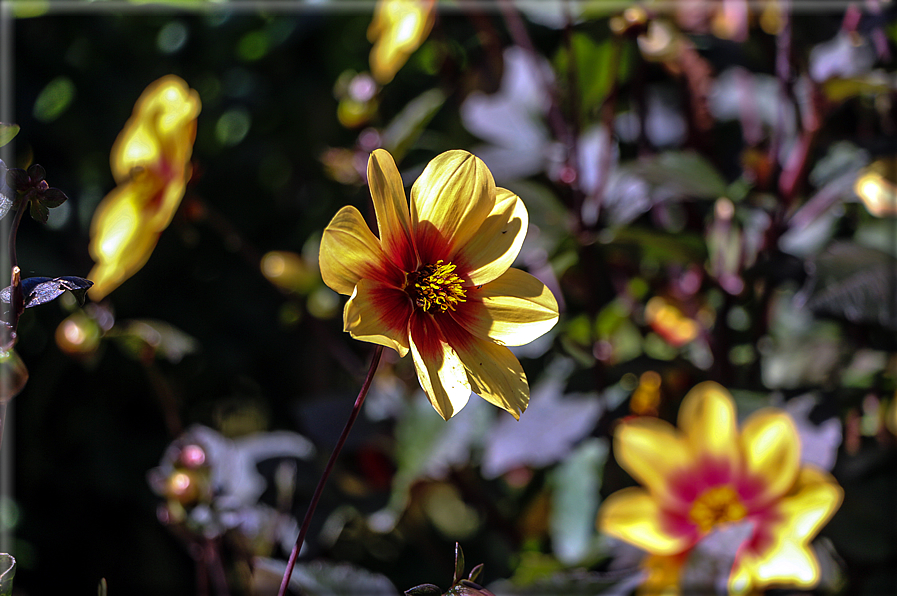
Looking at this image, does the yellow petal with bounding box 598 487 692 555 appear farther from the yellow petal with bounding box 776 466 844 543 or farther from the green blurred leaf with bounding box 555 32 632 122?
the green blurred leaf with bounding box 555 32 632 122

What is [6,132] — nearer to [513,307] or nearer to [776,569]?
[513,307]

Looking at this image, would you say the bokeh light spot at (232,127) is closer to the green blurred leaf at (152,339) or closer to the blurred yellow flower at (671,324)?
the green blurred leaf at (152,339)

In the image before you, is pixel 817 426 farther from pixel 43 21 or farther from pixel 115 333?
pixel 43 21

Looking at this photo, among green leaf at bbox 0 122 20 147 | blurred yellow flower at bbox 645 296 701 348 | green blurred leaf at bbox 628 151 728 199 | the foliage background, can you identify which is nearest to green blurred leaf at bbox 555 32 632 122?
the foliage background

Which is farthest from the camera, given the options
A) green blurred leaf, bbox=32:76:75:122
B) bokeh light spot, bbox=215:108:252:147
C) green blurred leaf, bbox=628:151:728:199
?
bokeh light spot, bbox=215:108:252:147

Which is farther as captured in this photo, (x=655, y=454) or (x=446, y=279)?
(x=655, y=454)

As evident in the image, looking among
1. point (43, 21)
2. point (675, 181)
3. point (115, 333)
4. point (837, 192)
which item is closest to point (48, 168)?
point (43, 21)

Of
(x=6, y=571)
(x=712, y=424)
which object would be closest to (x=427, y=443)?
(x=712, y=424)
